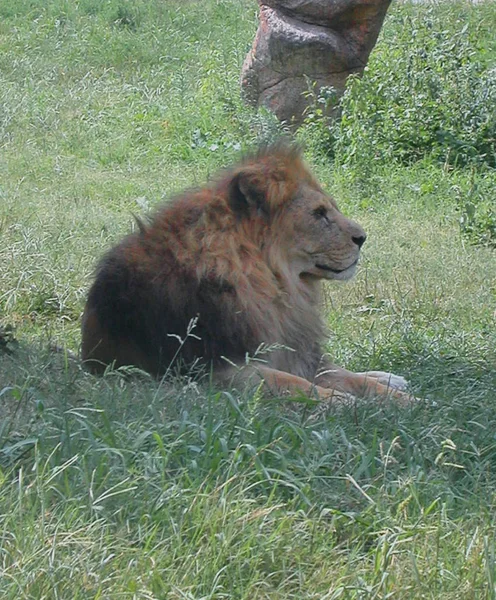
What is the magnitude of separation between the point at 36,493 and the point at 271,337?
1.98 metres

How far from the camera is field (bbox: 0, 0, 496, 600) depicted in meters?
2.72

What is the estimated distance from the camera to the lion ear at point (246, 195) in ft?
15.4

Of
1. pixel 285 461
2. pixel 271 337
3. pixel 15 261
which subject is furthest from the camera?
pixel 15 261

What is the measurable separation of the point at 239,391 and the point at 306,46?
6.66 meters

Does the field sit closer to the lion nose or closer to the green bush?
the green bush

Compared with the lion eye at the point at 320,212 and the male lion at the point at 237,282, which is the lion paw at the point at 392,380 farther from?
the lion eye at the point at 320,212

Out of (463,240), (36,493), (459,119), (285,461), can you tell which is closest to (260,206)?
(285,461)

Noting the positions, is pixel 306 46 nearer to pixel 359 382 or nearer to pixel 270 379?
pixel 359 382

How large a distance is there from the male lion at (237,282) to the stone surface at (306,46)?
18.4ft

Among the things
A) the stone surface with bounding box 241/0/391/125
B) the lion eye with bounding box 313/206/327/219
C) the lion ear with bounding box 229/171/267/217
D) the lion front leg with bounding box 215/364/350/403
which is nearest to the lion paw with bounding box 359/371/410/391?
the lion front leg with bounding box 215/364/350/403

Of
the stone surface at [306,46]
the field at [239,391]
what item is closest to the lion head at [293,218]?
the field at [239,391]

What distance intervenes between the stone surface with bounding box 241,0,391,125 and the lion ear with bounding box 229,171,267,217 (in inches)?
225

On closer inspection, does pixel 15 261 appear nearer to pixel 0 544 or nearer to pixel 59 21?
pixel 0 544

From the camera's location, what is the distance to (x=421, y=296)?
6.67m
